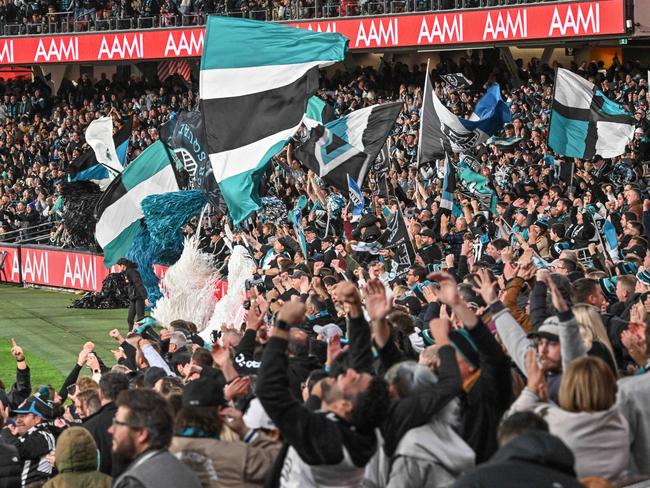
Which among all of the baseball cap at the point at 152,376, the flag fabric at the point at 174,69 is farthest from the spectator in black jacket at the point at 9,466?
the flag fabric at the point at 174,69

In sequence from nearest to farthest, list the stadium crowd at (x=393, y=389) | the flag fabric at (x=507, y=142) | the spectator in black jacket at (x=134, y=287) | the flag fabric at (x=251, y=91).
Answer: the stadium crowd at (x=393, y=389), the flag fabric at (x=251, y=91), the spectator in black jacket at (x=134, y=287), the flag fabric at (x=507, y=142)

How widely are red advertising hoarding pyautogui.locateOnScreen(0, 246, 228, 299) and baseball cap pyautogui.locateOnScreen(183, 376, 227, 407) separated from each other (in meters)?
19.8

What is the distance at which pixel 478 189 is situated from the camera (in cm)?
1989

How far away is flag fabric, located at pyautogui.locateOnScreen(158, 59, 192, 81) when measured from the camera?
41.1 meters

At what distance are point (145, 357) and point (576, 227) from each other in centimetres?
668

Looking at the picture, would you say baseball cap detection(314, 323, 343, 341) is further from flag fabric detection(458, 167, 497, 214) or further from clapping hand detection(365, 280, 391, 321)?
flag fabric detection(458, 167, 497, 214)

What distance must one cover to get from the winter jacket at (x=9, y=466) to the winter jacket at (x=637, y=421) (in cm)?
376

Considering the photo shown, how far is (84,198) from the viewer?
27094mm

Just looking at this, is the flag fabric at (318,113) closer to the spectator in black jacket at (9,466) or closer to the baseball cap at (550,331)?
the spectator in black jacket at (9,466)

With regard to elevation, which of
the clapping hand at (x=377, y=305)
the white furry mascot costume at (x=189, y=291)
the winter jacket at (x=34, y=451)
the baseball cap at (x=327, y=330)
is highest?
the clapping hand at (x=377, y=305)

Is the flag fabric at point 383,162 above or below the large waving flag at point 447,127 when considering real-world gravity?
below

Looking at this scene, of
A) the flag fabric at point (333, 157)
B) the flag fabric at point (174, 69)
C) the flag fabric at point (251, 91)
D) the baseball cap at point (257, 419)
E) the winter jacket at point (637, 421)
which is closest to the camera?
the winter jacket at point (637, 421)

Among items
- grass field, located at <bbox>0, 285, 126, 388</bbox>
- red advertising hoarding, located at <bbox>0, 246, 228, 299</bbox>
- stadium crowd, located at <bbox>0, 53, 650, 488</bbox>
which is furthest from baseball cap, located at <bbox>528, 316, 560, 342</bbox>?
red advertising hoarding, located at <bbox>0, 246, 228, 299</bbox>

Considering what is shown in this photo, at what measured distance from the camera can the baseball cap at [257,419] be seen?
256 inches
